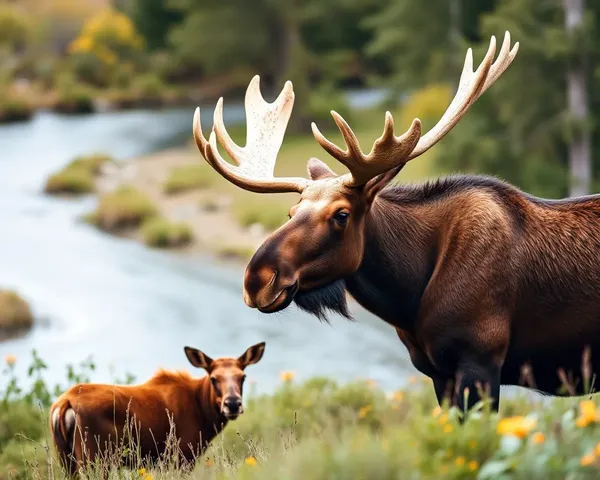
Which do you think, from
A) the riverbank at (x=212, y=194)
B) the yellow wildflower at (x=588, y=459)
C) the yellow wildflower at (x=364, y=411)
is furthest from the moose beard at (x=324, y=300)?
the riverbank at (x=212, y=194)

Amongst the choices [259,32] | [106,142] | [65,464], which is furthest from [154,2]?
[65,464]

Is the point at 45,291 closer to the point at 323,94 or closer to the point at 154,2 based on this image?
the point at 323,94

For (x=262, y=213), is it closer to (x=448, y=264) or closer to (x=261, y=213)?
(x=261, y=213)

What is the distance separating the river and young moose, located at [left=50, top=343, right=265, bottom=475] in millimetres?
3707

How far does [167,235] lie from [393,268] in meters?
15.8

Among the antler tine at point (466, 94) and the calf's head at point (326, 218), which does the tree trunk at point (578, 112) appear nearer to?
the antler tine at point (466, 94)

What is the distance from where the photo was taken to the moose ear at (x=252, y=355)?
676 cm

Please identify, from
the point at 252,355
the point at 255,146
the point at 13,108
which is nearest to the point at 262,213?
the point at 252,355

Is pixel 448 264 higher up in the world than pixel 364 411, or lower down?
higher up

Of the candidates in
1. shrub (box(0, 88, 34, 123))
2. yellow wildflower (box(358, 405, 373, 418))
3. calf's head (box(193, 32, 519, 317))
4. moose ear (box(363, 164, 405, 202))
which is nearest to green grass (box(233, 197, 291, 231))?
yellow wildflower (box(358, 405, 373, 418))

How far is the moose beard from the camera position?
5.04 metres

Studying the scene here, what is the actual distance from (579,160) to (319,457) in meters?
16.4

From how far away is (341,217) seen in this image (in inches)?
196

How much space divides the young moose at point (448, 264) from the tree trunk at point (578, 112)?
14058mm
